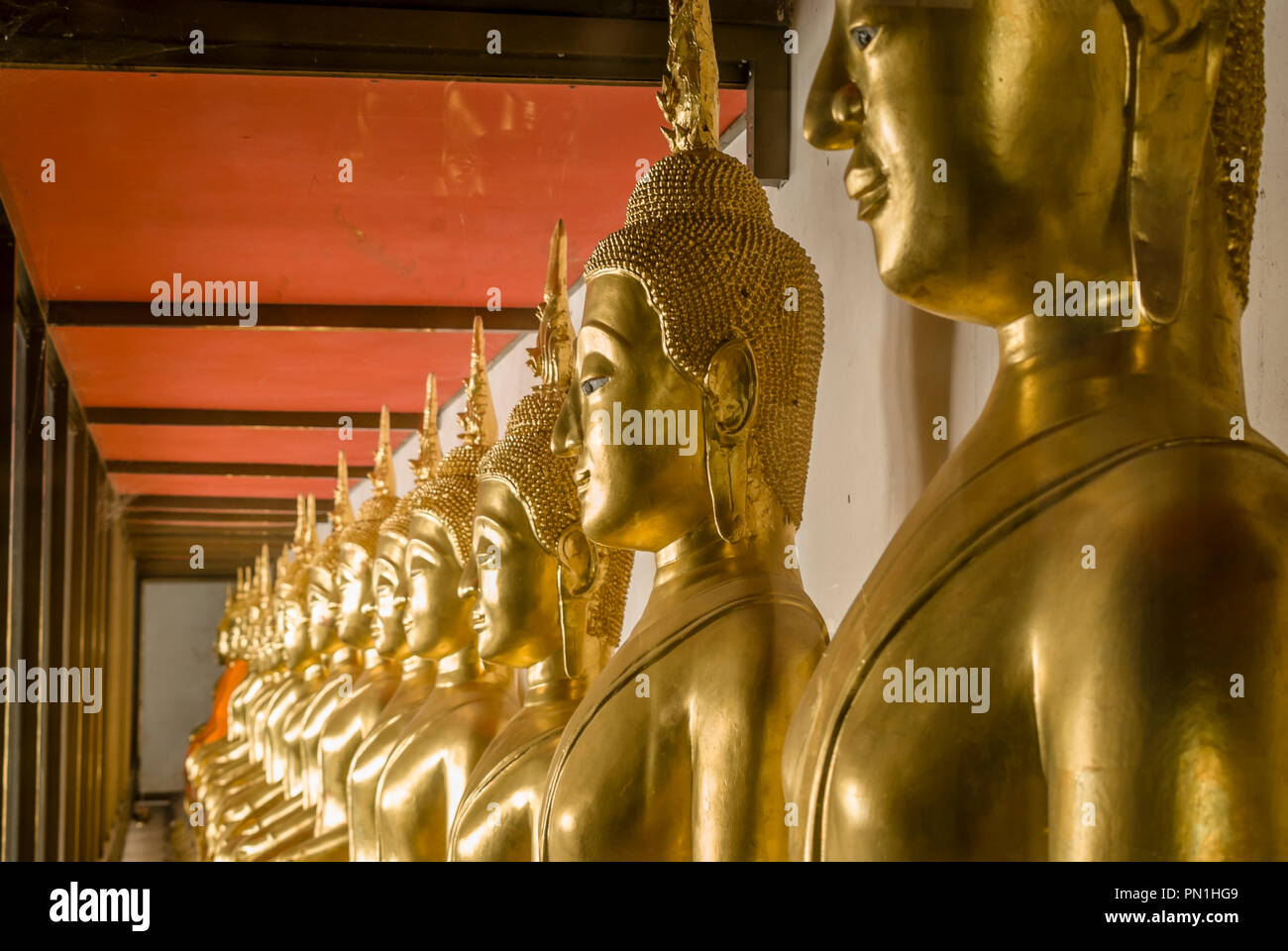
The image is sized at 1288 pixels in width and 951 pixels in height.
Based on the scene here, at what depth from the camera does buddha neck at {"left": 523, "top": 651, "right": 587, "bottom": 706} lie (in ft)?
7.07

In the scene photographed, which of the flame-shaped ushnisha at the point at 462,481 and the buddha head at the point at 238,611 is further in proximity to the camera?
the flame-shaped ushnisha at the point at 462,481

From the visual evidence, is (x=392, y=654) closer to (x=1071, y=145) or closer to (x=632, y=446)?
(x=632, y=446)

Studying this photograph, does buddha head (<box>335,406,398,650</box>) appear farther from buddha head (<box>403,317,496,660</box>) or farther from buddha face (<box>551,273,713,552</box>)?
buddha face (<box>551,273,713,552</box>)

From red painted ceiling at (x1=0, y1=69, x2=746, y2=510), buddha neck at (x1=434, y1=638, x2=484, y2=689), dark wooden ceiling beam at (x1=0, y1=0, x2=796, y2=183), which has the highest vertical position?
dark wooden ceiling beam at (x1=0, y1=0, x2=796, y2=183)

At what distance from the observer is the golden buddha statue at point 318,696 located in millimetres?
3042

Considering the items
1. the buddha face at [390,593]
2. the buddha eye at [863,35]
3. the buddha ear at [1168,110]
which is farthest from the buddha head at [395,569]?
the buddha ear at [1168,110]

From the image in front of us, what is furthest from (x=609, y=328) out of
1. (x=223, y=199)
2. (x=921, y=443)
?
(x=223, y=199)

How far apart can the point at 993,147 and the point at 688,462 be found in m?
0.64

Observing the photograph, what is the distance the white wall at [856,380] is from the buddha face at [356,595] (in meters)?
1.82

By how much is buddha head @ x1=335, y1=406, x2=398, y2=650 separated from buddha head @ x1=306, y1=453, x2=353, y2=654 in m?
0.02

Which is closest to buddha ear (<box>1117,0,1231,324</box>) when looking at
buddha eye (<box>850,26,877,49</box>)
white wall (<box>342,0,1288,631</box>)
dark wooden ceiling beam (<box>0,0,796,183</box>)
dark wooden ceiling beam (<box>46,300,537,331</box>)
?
buddha eye (<box>850,26,877,49</box>)

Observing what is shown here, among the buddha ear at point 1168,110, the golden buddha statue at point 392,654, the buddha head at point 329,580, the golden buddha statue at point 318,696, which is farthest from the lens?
the golden buddha statue at point 318,696

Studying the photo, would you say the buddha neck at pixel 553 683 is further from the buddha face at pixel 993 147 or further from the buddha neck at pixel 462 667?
the buddha face at pixel 993 147

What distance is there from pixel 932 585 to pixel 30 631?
45.1 inches
